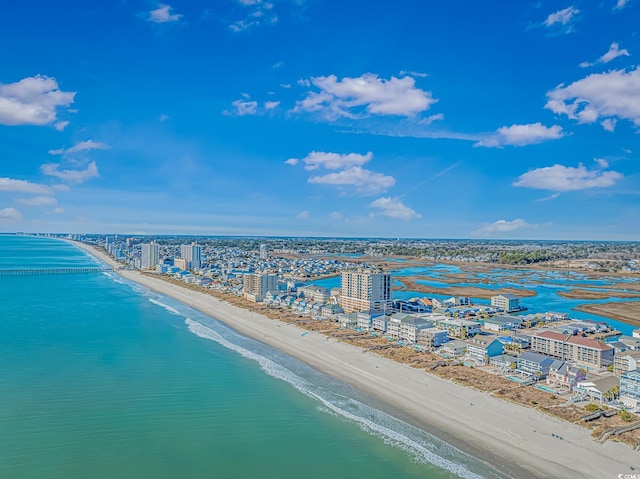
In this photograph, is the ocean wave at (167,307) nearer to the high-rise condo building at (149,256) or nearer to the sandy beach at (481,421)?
the sandy beach at (481,421)

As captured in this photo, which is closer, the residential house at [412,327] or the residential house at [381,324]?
the residential house at [412,327]

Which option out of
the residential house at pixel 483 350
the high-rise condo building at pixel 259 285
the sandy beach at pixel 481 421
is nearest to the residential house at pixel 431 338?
the residential house at pixel 483 350

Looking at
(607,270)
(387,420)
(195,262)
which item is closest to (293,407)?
(387,420)

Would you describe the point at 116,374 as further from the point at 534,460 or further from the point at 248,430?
the point at 534,460

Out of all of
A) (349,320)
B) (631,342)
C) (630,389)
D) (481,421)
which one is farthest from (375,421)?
(631,342)

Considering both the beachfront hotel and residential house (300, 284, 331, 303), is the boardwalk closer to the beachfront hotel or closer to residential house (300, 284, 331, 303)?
residential house (300, 284, 331, 303)

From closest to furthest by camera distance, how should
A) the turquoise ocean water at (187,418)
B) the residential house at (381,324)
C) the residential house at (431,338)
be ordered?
the turquoise ocean water at (187,418) → the residential house at (431,338) → the residential house at (381,324)

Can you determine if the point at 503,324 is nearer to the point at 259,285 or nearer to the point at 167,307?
the point at 259,285
